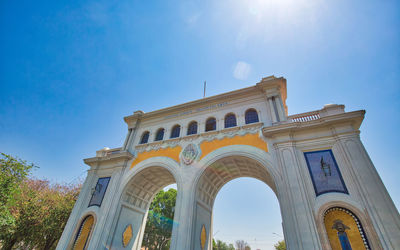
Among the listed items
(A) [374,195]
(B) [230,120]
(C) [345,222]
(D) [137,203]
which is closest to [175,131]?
(B) [230,120]

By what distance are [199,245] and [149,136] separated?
1108 cm

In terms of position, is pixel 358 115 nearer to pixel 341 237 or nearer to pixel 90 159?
pixel 341 237

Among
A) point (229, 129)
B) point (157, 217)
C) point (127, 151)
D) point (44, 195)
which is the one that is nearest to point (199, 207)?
point (229, 129)

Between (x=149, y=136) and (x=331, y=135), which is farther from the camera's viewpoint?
(x=149, y=136)

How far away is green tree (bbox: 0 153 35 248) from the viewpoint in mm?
14328

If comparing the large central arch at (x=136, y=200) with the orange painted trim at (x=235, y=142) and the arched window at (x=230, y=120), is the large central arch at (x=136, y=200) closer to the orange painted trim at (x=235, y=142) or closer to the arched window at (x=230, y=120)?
the orange painted trim at (x=235, y=142)

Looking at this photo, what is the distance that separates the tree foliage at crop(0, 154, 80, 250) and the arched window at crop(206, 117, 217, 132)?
16.9 m

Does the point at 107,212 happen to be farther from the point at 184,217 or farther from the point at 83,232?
the point at 184,217

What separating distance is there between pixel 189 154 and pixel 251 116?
21.2ft

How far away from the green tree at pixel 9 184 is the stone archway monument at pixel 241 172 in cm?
458

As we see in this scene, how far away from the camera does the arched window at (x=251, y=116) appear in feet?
51.5

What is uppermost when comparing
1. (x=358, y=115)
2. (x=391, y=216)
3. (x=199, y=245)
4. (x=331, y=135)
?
(x=358, y=115)

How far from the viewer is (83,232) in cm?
1568

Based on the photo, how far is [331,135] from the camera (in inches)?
477
